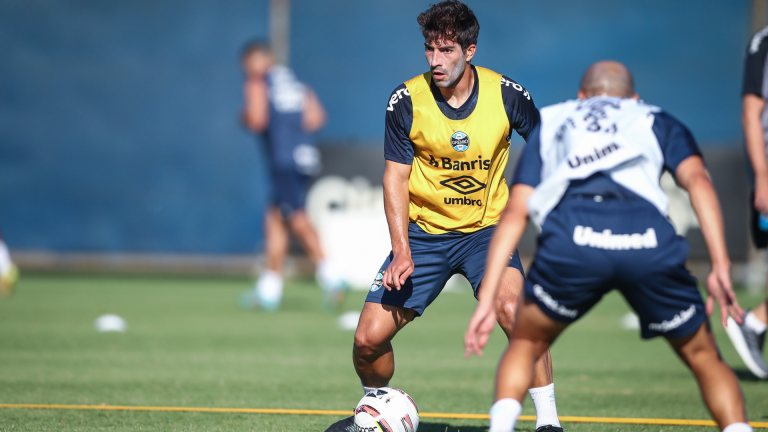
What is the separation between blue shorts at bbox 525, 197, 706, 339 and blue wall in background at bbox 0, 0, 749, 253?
14.6 meters

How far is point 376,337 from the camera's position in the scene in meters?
4.51

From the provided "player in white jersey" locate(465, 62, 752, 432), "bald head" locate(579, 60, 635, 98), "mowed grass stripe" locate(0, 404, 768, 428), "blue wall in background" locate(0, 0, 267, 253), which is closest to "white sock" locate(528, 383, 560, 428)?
"mowed grass stripe" locate(0, 404, 768, 428)

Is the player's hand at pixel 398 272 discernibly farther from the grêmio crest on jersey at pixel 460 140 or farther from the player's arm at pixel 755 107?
the player's arm at pixel 755 107

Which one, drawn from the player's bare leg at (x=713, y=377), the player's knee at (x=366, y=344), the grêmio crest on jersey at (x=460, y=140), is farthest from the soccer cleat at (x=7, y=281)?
the player's bare leg at (x=713, y=377)

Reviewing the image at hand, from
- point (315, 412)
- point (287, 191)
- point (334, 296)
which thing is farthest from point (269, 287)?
point (315, 412)

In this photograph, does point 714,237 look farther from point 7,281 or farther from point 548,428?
point 7,281

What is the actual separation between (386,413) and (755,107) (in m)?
3.33

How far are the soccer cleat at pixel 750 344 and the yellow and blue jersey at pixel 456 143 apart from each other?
101 inches

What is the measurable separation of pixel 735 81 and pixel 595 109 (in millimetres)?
15209

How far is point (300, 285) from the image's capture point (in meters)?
15.6

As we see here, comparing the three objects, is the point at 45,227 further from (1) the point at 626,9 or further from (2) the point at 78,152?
(1) the point at 626,9

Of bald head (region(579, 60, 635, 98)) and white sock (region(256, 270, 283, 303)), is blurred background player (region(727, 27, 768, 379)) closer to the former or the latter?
bald head (region(579, 60, 635, 98))

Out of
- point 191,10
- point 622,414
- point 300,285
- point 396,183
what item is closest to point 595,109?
point 396,183

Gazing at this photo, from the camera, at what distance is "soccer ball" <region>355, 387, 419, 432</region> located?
440cm
